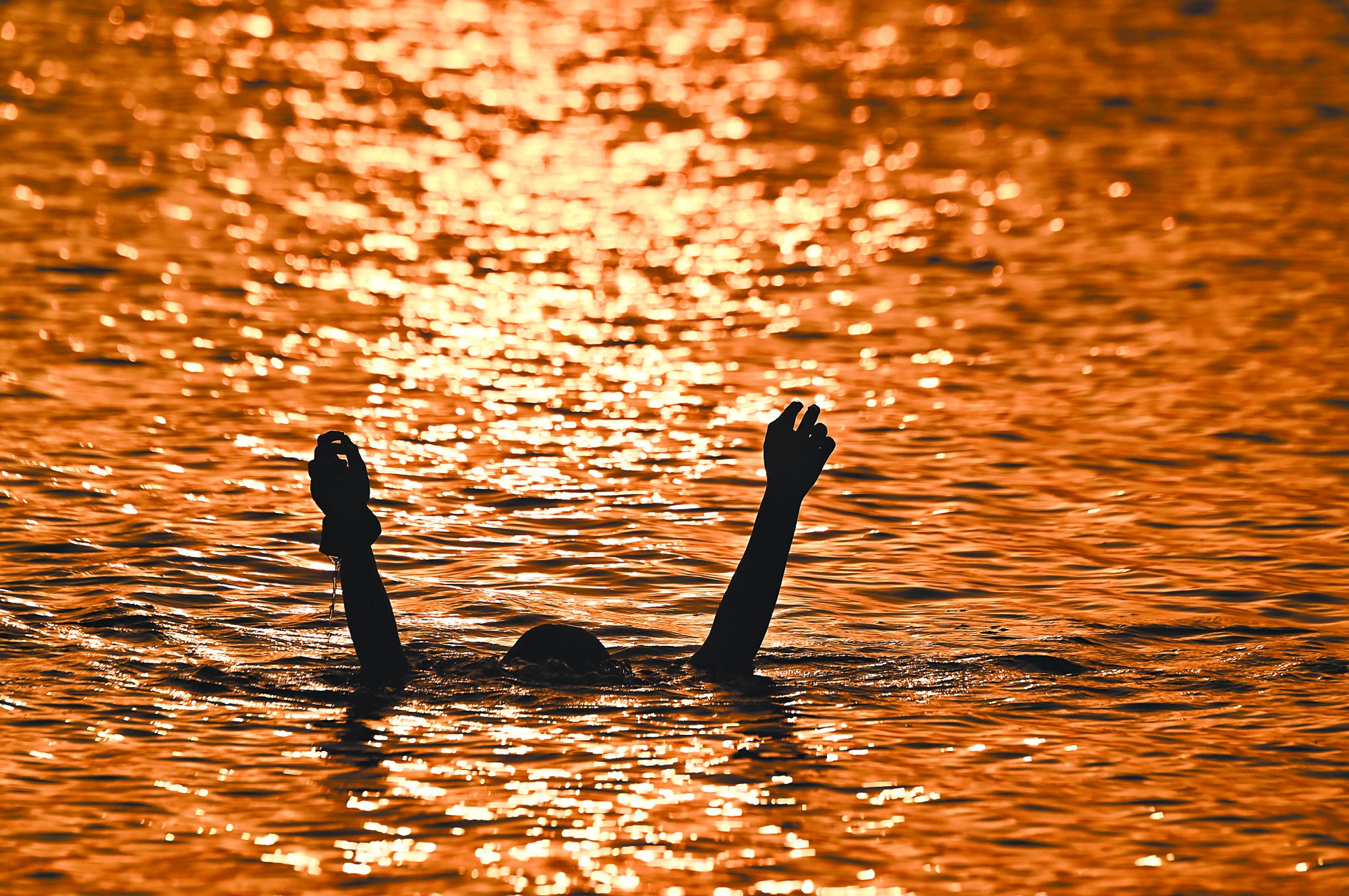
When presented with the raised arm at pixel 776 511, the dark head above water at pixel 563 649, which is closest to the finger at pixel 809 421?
the raised arm at pixel 776 511

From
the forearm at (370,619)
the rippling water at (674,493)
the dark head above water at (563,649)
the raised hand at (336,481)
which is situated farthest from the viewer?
the dark head above water at (563,649)

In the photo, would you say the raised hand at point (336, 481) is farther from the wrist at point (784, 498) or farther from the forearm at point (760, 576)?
the wrist at point (784, 498)

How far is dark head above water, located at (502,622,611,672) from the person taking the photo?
9.12m

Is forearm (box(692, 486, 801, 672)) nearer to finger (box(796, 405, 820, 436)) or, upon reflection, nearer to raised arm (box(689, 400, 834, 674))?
raised arm (box(689, 400, 834, 674))

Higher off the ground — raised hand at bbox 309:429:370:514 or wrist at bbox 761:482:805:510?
raised hand at bbox 309:429:370:514

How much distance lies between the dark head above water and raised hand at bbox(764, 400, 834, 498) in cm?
127

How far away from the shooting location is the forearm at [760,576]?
29.6ft

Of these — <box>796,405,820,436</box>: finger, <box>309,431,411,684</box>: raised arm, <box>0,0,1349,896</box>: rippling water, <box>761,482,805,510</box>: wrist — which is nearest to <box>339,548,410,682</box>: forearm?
<box>309,431,411,684</box>: raised arm

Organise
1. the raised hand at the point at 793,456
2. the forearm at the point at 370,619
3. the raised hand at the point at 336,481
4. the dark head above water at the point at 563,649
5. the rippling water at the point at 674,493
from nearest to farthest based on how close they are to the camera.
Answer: the rippling water at the point at 674,493, the raised hand at the point at 336,481, the forearm at the point at 370,619, the raised hand at the point at 793,456, the dark head above water at the point at 563,649

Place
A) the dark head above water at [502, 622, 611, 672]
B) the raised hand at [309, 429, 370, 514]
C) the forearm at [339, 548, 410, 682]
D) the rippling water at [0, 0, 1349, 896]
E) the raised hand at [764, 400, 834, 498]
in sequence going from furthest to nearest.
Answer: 1. the dark head above water at [502, 622, 611, 672]
2. the raised hand at [764, 400, 834, 498]
3. the forearm at [339, 548, 410, 682]
4. the raised hand at [309, 429, 370, 514]
5. the rippling water at [0, 0, 1349, 896]

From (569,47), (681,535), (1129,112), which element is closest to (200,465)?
(681,535)

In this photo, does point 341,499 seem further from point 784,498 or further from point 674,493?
point 674,493

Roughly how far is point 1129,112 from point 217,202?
721 inches

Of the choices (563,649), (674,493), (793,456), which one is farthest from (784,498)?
(674,493)
